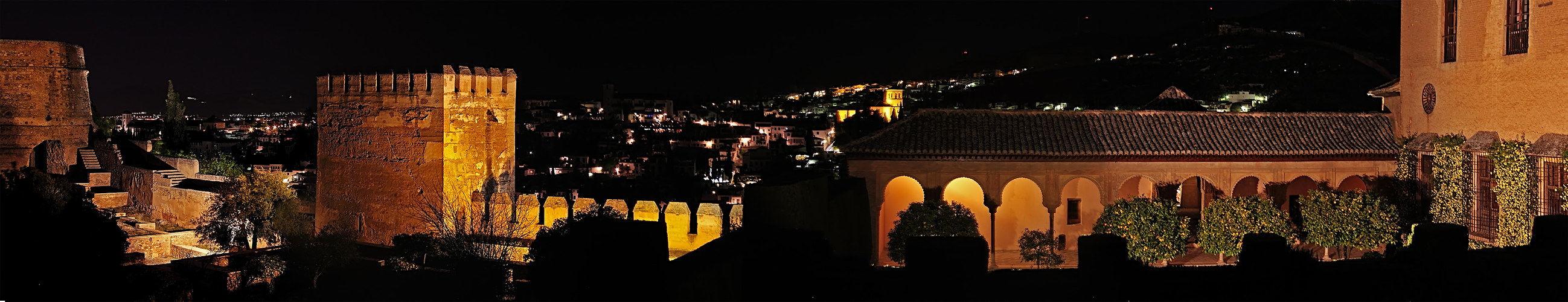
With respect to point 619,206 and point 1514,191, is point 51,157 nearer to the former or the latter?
point 619,206

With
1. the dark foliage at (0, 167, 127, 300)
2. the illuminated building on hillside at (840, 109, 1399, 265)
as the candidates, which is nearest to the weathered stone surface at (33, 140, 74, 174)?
the dark foliage at (0, 167, 127, 300)

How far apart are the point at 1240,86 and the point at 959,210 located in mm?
38056

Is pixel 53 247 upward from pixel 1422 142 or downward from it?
downward

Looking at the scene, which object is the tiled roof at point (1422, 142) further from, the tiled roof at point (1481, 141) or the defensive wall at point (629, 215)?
the defensive wall at point (629, 215)

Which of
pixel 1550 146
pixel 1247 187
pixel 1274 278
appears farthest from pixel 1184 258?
pixel 1274 278

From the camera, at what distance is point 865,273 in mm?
4355

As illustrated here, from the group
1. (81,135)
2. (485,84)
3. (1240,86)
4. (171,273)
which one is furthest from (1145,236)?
(1240,86)

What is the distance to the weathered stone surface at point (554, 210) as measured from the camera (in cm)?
1339

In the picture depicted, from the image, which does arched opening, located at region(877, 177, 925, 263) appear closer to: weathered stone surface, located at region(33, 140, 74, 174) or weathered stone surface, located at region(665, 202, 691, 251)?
weathered stone surface, located at region(665, 202, 691, 251)

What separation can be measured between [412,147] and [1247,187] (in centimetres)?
1719

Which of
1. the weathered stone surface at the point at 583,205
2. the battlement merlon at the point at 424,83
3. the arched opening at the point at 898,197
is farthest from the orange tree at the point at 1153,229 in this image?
the battlement merlon at the point at 424,83

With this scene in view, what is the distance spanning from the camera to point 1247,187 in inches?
824

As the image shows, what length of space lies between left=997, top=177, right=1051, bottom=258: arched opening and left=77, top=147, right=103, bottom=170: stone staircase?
18.9 metres

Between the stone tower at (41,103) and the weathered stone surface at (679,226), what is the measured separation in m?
14.0
